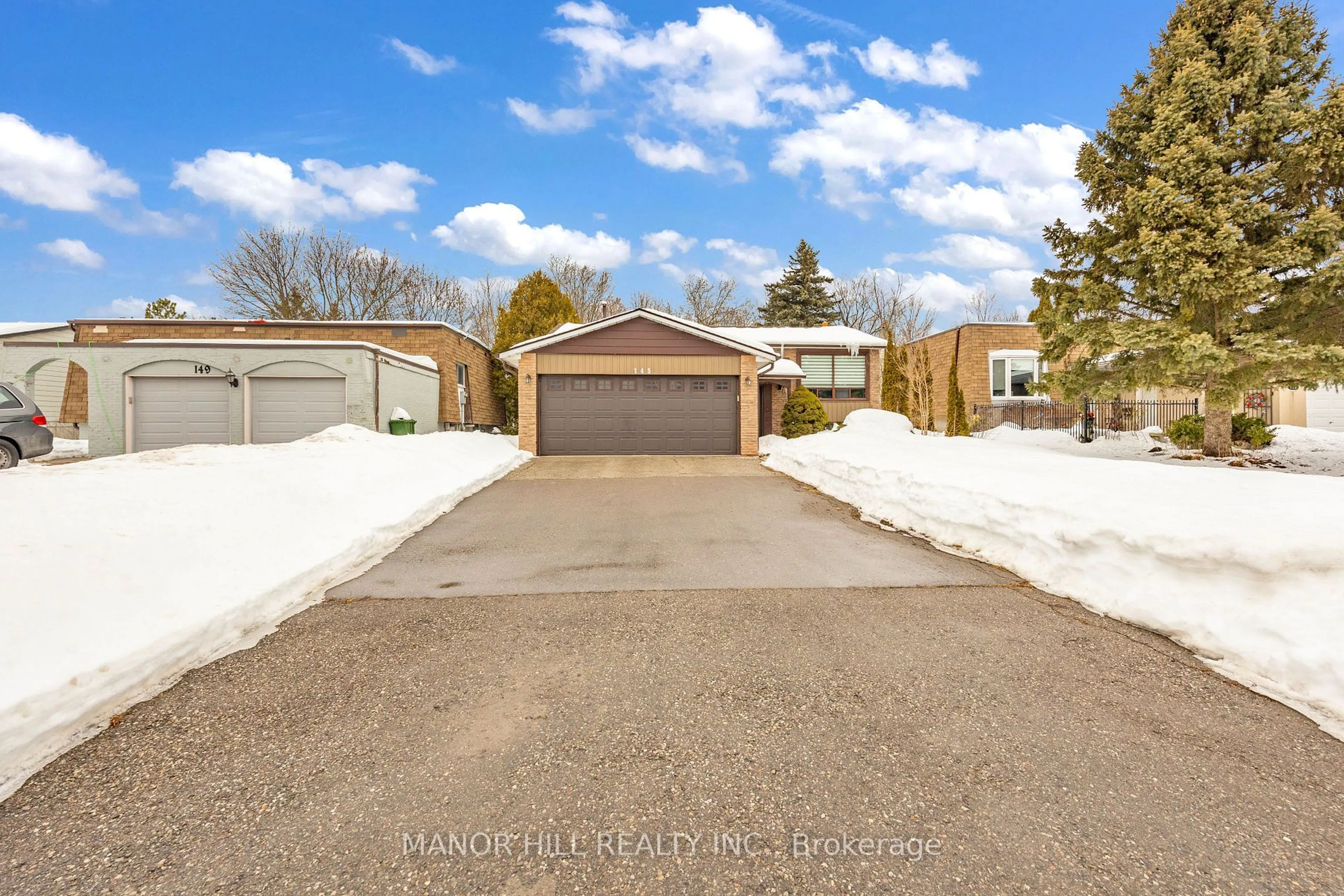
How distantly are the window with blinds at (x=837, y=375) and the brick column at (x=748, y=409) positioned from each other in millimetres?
8612

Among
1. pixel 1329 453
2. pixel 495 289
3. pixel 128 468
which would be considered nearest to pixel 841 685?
pixel 128 468

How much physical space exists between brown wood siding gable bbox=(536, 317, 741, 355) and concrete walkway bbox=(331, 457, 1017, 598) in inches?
228

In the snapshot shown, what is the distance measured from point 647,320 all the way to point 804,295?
25273 mm

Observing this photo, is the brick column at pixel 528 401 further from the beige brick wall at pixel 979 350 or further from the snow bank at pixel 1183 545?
the beige brick wall at pixel 979 350

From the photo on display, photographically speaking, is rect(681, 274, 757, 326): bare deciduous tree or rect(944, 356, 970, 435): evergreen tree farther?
rect(681, 274, 757, 326): bare deciduous tree

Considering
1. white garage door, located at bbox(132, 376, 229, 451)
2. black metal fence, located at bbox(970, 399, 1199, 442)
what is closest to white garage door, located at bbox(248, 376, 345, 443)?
white garage door, located at bbox(132, 376, 229, 451)

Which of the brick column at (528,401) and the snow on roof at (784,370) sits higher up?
the snow on roof at (784,370)

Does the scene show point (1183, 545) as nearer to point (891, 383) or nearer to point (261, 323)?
point (891, 383)

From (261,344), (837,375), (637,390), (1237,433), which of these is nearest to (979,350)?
(837,375)

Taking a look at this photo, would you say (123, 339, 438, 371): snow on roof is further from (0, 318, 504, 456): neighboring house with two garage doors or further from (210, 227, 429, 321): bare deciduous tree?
(210, 227, 429, 321): bare deciduous tree

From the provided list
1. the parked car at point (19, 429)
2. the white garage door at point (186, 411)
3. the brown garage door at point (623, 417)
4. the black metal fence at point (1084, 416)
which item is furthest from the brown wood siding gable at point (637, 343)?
the black metal fence at point (1084, 416)

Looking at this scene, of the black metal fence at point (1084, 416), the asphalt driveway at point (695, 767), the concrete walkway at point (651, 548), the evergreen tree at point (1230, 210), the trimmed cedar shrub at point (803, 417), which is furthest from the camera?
the black metal fence at point (1084, 416)

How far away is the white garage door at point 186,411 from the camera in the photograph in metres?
14.1

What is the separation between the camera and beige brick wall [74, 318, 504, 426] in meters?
18.9
